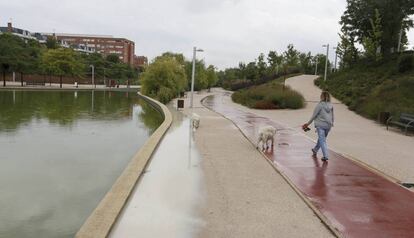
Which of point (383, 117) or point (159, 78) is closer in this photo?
point (383, 117)

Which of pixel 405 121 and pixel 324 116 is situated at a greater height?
pixel 324 116

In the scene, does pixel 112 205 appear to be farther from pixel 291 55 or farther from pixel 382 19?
pixel 291 55

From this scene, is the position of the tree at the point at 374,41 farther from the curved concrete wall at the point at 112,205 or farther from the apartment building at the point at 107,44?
the apartment building at the point at 107,44

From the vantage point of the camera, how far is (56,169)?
9.74 metres

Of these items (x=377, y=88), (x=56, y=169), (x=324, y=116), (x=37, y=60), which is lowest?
(x=56, y=169)

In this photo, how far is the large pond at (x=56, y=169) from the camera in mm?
6441

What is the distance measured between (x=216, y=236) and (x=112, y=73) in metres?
94.1

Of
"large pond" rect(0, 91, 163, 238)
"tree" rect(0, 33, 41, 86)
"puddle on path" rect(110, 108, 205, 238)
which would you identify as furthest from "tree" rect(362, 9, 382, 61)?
"tree" rect(0, 33, 41, 86)

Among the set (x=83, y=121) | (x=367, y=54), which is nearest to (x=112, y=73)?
(x=367, y=54)

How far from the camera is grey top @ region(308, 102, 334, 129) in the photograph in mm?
9847

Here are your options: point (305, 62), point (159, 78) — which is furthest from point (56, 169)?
point (305, 62)

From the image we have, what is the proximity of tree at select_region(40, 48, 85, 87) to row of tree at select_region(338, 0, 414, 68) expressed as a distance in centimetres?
4709

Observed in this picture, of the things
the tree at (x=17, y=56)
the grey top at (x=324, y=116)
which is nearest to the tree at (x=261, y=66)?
the tree at (x=17, y=56)

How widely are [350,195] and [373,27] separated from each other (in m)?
40.9
